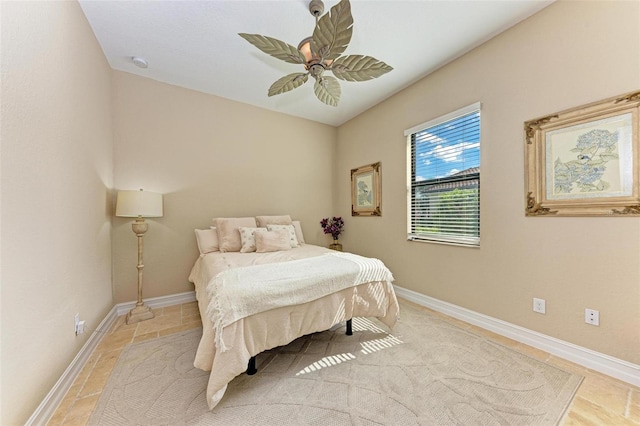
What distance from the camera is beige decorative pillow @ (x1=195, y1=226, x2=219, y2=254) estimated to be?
291 centimetres

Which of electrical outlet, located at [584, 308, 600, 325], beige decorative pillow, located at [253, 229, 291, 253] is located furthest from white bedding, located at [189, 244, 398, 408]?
electrical outlet, located at [584, 308, 600, 325]

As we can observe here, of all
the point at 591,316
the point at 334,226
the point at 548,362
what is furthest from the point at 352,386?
the point at 334,226

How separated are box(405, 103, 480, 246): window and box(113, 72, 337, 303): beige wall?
1.91m

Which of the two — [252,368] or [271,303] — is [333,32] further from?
[252,368]

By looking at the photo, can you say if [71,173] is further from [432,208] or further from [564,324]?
[564,324]

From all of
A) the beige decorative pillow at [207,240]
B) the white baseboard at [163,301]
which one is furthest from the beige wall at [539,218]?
the white baseboard at [163,301]

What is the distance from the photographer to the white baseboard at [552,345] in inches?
61.9

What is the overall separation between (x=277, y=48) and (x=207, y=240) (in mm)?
2320

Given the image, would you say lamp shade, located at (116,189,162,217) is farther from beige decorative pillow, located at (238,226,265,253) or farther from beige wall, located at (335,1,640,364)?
beige wall, located at (335,1,640,364)

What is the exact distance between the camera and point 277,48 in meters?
1.57

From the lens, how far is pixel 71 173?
5.52 ft

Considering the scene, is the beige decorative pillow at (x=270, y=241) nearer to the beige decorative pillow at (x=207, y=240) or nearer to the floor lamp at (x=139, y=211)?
the beige decorative pillow at (x=207, y=240)

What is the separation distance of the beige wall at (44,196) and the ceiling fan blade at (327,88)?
1687 mm

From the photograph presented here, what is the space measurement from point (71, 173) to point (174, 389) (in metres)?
1.69
